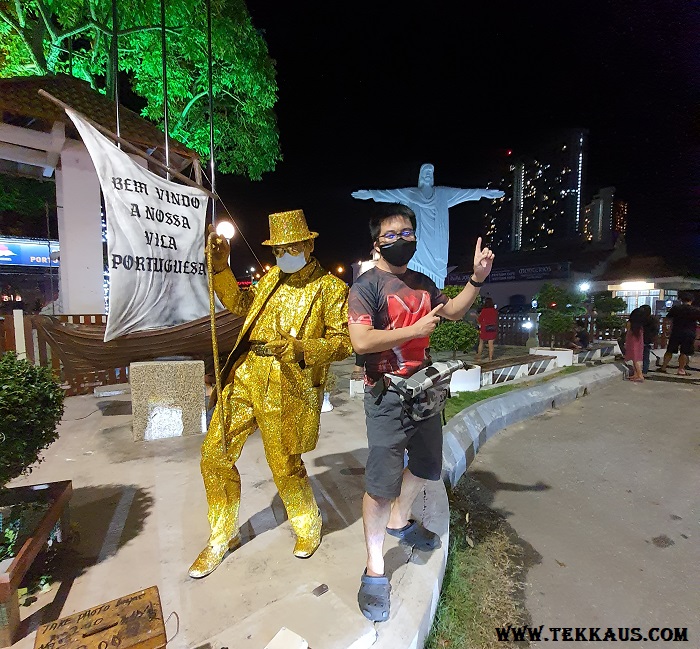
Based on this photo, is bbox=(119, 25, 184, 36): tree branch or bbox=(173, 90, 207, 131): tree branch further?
bbox=(173, 90, 207, 131): tree branch

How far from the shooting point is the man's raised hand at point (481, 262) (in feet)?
7.00

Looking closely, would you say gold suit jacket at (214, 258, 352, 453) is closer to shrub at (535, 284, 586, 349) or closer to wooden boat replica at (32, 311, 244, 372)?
wooden boat replica at (32, 311, 244, 372)

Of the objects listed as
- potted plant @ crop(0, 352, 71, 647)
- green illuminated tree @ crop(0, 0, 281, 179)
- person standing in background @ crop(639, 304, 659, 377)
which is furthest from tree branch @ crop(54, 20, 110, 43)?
person standing in background @ crop(639, 304, 659, 377)

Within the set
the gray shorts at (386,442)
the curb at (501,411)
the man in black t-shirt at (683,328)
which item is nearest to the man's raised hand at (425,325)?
the gray shorts at (386,442)

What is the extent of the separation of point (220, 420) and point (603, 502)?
3578 millimetres

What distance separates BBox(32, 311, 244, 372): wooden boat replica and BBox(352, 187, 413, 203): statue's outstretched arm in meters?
3.89

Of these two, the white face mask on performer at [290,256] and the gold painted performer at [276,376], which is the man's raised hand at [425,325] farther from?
the white face mask on performer at [290,256]

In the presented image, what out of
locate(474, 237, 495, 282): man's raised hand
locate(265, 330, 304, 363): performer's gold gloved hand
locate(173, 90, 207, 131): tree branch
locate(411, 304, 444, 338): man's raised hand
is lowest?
locate(265, 330, 304, 363): performer's gold gloved hand

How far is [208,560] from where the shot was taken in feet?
7.79

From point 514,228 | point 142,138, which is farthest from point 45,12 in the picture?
point 514,228

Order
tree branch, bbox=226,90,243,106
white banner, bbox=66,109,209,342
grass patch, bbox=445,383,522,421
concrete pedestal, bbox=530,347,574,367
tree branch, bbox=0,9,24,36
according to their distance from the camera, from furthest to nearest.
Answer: tree branch, bbox=226,90,243,106 → concrete pedestal, bbox=530,347,574,367 → tree branch, bbox=0,9,24,36 → grass patch, bbox=445,383,522,421 → white banner, bbox=66,109,209,342

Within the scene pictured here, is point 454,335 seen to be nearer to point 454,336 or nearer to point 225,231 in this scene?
point 454,336

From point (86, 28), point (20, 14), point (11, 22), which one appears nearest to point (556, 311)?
point (86, 28)

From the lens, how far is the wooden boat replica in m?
5.20
